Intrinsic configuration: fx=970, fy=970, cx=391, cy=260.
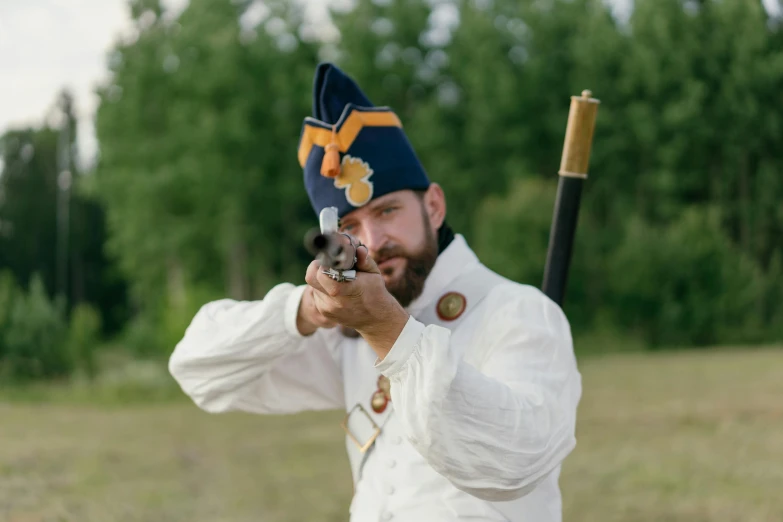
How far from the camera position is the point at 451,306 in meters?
2.90

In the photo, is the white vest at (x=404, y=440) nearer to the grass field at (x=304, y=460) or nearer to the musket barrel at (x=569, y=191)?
the musket barrel at (x=569, y=191)

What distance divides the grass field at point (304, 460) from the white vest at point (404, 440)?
5.81 meters

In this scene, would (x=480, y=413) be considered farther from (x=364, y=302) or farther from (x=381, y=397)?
(x=381, y=397)

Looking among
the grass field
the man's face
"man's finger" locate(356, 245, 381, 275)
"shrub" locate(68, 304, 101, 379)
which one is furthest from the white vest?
Result: "shrub" locate(68, 304, 101, 379)

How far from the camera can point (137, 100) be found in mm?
29719

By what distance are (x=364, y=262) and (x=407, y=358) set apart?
Answer: 29 cm

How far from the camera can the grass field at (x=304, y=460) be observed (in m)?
8.95

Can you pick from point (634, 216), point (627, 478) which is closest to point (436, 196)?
point (627, 478)

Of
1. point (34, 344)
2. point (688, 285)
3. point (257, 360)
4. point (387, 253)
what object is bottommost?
point (34, 344)

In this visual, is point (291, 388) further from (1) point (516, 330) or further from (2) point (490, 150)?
(2) point (490, 150)

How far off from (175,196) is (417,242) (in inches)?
1099

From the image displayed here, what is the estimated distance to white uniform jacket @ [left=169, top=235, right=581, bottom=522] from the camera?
2105 mm

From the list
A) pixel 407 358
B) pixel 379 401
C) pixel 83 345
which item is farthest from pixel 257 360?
pixel 83 345

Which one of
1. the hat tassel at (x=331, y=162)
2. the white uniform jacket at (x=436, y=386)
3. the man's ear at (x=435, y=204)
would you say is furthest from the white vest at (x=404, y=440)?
the hat tassel at (x=331, y=162)
